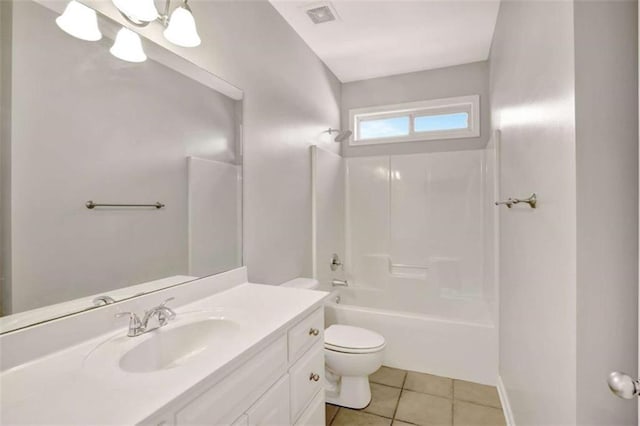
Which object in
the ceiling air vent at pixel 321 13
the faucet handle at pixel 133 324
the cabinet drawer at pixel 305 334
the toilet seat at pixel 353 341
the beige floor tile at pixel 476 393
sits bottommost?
the beige floor tile at pixel 476 393

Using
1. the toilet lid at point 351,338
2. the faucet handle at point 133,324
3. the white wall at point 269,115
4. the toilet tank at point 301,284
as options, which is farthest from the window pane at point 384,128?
the faucet handle at point 133,324

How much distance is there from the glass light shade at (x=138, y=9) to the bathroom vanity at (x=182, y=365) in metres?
1.06

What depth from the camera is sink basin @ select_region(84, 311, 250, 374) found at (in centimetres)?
88

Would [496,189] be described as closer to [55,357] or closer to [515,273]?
[515,273]

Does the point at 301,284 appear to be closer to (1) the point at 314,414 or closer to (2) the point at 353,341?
(2) the point at 353,341

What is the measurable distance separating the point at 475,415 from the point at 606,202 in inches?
65.9

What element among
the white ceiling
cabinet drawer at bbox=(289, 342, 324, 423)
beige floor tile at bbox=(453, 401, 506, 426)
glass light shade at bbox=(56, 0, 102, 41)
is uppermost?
the white ceiling

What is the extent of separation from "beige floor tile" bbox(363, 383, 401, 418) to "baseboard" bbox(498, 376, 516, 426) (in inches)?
24.8

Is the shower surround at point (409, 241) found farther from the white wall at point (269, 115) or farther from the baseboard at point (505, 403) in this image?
the baseboard at point (505, 403)

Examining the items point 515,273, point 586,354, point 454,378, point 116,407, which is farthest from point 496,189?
point 116,407

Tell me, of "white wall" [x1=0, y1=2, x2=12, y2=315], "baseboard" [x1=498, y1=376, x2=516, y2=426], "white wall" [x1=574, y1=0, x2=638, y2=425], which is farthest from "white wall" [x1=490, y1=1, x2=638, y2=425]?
"white wall" [x1=0, y1=2, x2=12, y2=315]

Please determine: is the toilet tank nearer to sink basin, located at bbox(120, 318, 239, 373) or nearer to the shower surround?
the shower surround

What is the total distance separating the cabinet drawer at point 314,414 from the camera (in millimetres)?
1268

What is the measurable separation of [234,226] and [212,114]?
610 millimetres
